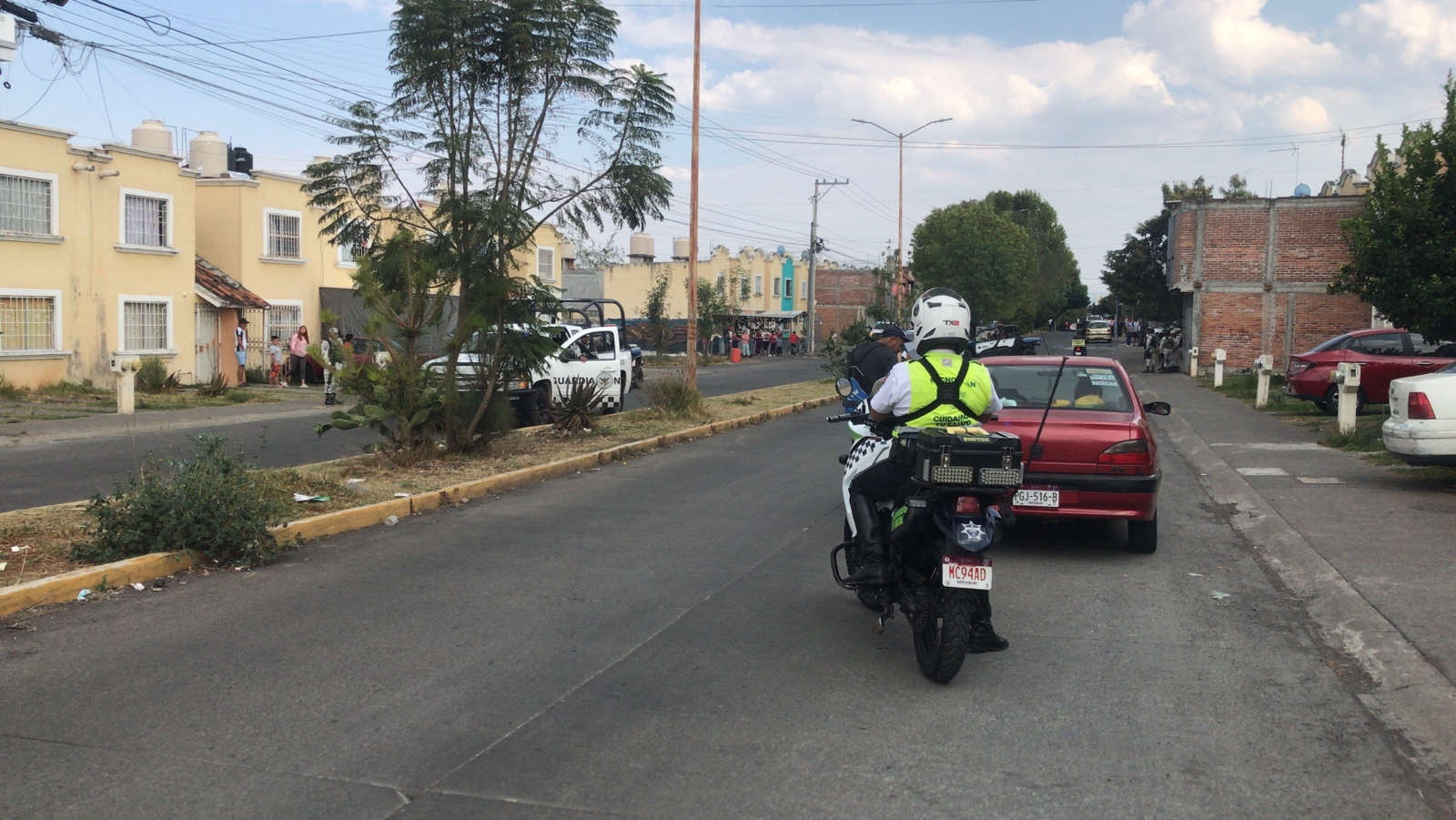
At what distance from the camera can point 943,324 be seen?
6.02 m

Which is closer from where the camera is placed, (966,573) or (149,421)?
(966,573)

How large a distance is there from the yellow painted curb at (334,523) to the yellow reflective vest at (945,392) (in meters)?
4.88

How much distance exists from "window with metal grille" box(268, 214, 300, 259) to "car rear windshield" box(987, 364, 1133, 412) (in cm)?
2756

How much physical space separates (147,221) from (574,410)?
1691cm

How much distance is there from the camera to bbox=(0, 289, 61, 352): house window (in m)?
24.4

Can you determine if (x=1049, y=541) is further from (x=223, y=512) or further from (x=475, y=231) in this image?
(x=475, y=231)

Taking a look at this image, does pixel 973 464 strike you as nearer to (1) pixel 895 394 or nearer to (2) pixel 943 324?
(1) pixel 895 394

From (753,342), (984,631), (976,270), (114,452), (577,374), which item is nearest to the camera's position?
(984,631)

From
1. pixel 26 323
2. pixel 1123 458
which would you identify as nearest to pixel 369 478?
pixel 1123 458

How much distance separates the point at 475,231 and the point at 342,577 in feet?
19.4

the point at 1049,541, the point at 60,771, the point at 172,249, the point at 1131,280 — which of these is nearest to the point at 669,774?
the point at 60,771

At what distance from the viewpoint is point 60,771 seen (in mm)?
4320

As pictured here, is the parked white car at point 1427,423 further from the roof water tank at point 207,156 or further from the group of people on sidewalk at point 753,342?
the group of people on sidewalk at point 753,342

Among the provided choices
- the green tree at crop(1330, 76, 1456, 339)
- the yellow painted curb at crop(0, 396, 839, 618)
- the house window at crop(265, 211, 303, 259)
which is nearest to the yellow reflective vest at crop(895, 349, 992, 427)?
the yellow painted curb at crop(0, 396, 839, 618)
